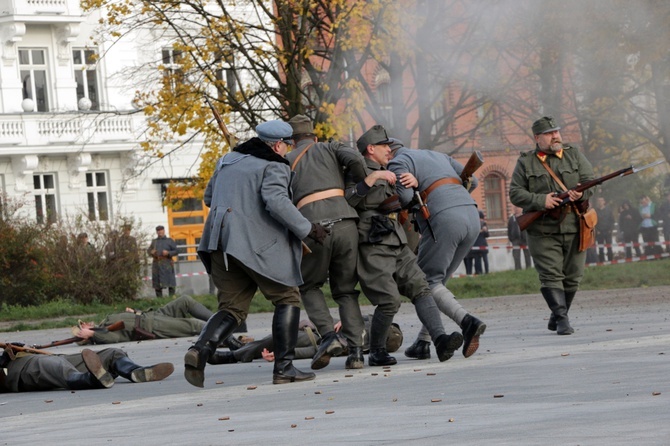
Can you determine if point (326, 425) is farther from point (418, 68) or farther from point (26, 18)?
point (26, 18)

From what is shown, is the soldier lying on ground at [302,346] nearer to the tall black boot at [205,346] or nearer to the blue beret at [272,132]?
the tall black boot at [205,346]

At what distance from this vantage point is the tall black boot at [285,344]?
930 centimetres

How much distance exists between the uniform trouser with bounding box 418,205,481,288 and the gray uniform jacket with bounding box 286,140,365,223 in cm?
100

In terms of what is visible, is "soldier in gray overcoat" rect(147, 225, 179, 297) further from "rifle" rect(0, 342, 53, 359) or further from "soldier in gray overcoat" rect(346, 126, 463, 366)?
"soldier in gray overcoat" rect(346, 126, 463, 366)

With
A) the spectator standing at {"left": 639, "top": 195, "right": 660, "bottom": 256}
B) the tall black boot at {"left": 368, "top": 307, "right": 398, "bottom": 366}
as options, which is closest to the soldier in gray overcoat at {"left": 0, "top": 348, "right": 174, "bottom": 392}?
the tall black boot at {"left": 368, "top": 307, "right": 398, "bottom": 366}

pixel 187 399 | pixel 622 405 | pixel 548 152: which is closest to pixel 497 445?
pixel 622 405

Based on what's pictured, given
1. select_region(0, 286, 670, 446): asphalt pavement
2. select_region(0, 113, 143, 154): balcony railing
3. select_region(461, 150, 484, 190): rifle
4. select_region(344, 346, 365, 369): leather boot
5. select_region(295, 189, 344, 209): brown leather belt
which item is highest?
select_region(0, 113, 143, 154): balcony railing

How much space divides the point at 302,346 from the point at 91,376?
210 cm

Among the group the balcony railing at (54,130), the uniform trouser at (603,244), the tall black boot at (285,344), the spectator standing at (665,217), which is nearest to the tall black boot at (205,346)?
the tall black boot at (285,344)

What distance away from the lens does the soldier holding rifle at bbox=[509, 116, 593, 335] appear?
12.2m

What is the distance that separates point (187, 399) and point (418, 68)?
1680 centimetres

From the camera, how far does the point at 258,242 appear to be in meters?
9.31

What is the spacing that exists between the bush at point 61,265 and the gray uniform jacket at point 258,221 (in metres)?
14.8

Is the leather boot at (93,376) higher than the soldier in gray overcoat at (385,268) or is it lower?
lower
